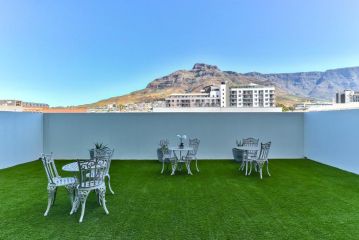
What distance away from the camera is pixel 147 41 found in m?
21.7

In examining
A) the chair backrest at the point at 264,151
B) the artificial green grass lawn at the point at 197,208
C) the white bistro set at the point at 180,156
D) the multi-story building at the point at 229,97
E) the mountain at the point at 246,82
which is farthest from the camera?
the mountain at the point at 246,82

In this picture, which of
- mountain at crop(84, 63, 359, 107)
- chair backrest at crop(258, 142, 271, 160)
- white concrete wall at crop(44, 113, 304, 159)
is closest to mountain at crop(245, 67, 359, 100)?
mountain at crop(84, 63, 359, 107)

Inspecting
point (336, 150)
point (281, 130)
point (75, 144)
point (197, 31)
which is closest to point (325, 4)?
point (197, 31)

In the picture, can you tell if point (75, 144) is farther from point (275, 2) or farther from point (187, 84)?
point (275, 2)

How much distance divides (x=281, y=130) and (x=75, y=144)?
25.2 ft

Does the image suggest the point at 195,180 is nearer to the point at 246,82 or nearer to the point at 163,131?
the point at 163,131

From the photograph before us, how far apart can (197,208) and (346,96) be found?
26.4ft

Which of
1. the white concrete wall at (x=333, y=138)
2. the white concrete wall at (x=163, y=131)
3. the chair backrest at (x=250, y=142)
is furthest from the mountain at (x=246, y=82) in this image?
the chair backrest at (x=250, y=142)

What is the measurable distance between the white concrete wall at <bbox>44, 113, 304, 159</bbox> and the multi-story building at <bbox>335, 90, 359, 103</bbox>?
1582 mm

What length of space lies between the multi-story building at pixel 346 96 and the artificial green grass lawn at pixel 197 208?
11.1 feet

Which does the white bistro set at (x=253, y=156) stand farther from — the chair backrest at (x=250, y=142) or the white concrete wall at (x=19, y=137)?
the white concrete wall at (x=19, y=137)

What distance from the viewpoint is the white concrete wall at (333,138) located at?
7395 mm

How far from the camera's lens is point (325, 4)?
1603 centimetres

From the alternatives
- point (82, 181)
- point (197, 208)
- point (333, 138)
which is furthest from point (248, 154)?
point (82, 181)
